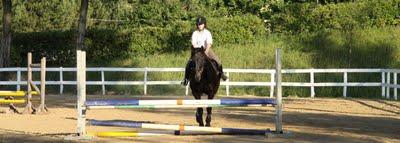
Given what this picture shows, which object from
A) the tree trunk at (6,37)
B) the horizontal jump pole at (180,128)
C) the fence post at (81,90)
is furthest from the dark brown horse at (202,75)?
the tree trunk at (6,37)

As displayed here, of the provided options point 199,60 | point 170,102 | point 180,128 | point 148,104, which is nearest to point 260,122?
point 199,60

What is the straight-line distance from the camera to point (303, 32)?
40.9 meters

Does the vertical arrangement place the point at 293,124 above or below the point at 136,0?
below

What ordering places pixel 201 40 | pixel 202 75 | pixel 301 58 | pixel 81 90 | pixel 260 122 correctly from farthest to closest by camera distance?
pixel 301 58 < pixel 260 122 < pixel 202 75 < pixel 201 40 < pixel 81 90

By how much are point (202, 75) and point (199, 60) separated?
0.52 m

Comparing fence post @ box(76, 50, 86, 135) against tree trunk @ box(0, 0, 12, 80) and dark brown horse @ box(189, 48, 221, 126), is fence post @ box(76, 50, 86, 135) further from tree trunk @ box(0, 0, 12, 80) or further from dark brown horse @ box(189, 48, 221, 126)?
tree trunk @ box(0, 0, 12, 80)

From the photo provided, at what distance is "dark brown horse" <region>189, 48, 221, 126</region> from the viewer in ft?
46.7

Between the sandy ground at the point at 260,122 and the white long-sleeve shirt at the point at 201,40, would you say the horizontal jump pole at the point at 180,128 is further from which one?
the white long-sleeve shirt at the point at 201,40

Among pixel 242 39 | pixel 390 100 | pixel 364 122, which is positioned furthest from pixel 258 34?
pixel 364 122

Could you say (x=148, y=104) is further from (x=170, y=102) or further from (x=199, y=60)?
(x=199, y=60)

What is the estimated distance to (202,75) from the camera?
14.6m

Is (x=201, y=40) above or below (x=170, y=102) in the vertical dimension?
above

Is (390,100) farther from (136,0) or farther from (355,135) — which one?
(136,0)

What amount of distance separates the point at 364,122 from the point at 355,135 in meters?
3.45
